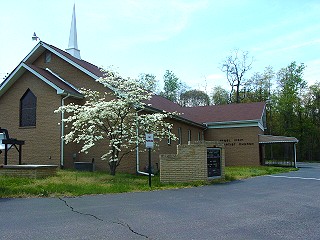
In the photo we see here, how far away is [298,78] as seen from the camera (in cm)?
5822

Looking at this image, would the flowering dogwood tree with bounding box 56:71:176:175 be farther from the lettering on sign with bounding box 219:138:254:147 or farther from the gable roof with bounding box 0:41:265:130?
the lettering on sign with bounding box 219:138:254:147

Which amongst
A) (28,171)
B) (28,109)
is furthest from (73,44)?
(28,171)

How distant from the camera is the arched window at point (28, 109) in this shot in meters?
20.8

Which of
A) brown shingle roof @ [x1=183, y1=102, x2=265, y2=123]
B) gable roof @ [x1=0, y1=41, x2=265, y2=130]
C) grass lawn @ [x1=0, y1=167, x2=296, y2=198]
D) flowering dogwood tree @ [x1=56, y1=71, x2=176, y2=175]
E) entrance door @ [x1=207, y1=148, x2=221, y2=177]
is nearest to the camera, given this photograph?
grass lawn @ [x1=0, y1=167, x2=296, y2=198]

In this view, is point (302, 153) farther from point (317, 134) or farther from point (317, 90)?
point (317, 90)

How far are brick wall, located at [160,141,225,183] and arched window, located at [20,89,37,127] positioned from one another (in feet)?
31.6

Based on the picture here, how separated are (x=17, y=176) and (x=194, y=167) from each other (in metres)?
7.59

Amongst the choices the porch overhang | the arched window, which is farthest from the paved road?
the porch overhang

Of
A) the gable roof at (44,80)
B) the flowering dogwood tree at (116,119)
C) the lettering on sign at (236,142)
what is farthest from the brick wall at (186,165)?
the lettering on sign at (236,142)

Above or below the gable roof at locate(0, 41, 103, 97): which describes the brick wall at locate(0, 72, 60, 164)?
below

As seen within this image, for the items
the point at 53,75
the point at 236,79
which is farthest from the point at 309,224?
the point at 236,79

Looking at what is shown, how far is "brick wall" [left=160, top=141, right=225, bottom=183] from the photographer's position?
594 inches

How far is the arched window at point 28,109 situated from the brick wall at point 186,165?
962 centimetres

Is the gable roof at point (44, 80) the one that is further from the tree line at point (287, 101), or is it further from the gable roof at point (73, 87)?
the tree line at point (287, 101)
